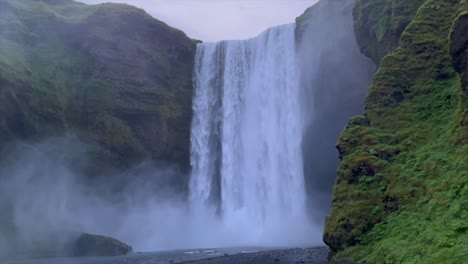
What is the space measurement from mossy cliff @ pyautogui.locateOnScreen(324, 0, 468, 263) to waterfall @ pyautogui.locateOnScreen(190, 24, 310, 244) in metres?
18.8

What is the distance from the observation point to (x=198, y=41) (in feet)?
172

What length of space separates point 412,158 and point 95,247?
910 inches

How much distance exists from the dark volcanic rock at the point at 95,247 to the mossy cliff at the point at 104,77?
9088 millimetres

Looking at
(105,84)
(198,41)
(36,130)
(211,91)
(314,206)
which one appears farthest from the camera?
(198,41)

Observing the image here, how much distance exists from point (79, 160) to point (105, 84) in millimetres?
7793

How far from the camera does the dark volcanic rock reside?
111ft

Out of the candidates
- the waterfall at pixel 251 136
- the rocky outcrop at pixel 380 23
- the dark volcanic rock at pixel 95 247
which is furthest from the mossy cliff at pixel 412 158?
the dark volcanic rock at pixel 95 247

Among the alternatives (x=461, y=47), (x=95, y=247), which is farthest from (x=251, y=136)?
(x=461, y=47)

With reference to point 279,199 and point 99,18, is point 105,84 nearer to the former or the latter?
point 99,18

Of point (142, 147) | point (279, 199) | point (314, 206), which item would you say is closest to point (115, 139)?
point (142, 147)

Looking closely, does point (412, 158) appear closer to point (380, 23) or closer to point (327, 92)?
point (380, 23)

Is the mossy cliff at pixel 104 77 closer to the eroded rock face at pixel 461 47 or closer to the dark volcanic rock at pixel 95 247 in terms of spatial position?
the dark volcanic rock at pixel 95 247

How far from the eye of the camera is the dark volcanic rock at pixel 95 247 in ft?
111

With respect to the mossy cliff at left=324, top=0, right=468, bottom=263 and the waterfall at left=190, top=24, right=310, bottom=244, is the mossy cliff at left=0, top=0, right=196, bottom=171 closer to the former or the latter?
the waterfall at left=190, top=24, right=310, bottom=244
